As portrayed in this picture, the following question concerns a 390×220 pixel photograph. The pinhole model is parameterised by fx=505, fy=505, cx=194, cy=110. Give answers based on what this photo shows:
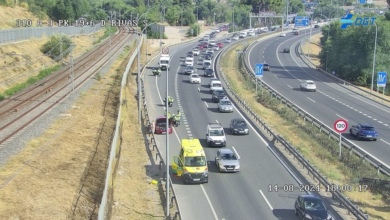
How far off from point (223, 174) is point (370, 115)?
2419cm

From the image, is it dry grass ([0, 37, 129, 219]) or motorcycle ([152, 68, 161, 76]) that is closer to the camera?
dry grass ([0, 37, 129, 219])

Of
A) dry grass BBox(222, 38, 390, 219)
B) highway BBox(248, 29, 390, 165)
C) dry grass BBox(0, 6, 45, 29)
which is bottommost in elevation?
dry grass BBox(222, 38, 390, 219)

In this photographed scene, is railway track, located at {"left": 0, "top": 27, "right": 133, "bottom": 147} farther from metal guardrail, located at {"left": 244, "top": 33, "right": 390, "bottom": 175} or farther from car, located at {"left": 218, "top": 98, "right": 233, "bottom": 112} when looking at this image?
metal guardrail, located at {"left": 244, "top": 33, "right": 390, "bottom": 175}

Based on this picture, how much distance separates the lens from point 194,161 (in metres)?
28.2

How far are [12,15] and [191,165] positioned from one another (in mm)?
86435

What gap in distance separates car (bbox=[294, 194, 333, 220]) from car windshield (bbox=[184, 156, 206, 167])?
22.8 ft

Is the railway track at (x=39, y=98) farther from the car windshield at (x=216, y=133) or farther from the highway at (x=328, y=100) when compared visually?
the highway at (x=328, y=100)

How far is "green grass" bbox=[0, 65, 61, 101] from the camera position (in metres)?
49.7

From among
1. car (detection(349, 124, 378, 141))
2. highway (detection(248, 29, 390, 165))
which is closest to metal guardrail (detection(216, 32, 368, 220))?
highway (detection(248, 29, 390, 165))

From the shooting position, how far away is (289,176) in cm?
2892

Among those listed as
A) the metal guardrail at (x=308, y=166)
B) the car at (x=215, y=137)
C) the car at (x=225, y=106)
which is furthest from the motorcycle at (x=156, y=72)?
the car at (x=215, y=137)

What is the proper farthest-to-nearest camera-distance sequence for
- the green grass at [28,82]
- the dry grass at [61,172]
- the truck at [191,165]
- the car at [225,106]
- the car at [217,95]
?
the car at [217,95] < the green grass at [28,82] < the car at [225,106] < the truck at [191,165] < the dry grass at [61,172]

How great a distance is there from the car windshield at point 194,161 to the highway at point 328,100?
1314 centimetres

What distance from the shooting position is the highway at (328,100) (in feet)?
130
